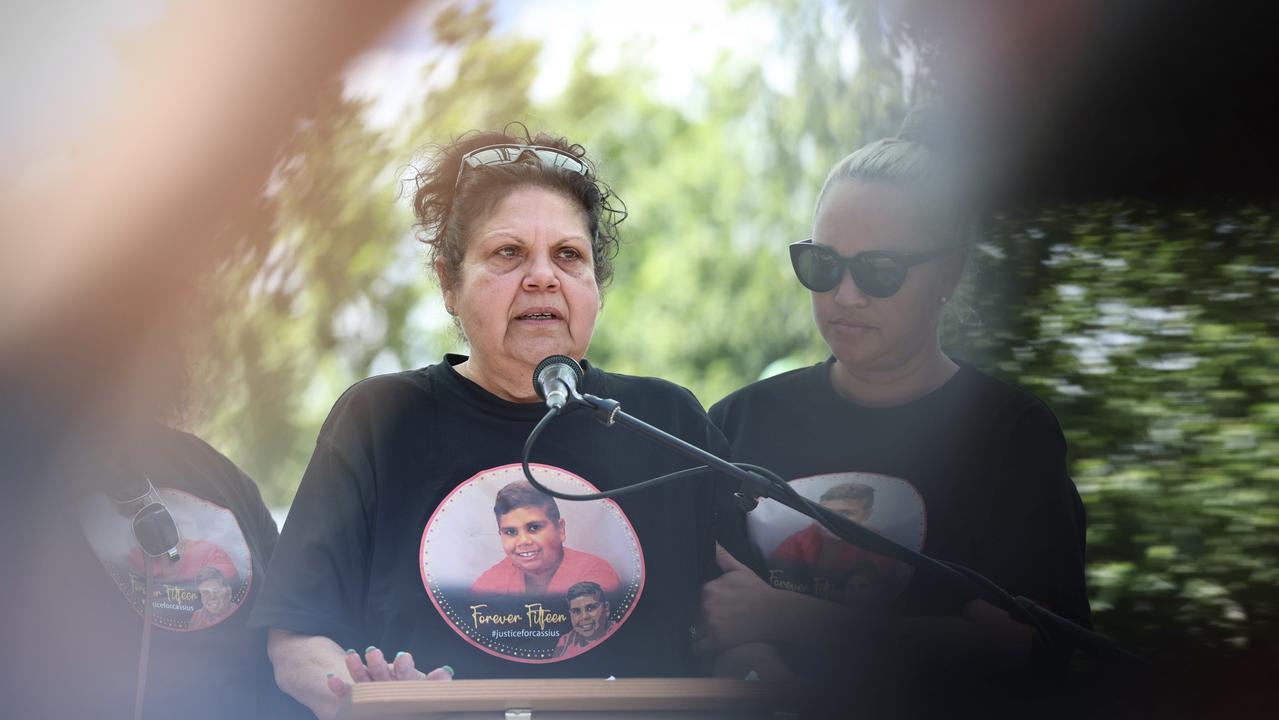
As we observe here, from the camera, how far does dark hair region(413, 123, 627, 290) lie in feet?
8.07

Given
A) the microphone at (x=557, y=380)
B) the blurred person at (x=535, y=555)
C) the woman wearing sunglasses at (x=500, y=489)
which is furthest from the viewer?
the blurred person at (x=535, y=555)

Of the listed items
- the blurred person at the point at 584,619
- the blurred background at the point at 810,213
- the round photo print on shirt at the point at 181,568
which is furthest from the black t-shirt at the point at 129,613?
the blurred person at the point at 584,619

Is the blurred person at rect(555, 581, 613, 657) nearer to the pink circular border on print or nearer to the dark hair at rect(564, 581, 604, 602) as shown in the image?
the dark hair at rect(564, 581, 604, 602)

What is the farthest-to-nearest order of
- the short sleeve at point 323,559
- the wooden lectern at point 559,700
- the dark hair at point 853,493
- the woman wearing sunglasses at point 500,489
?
the dark hair at point 853,493, the woman wearing sunglasses at point 500,489, the short sleeve at point 323,559, the wooden lectern at point 559,700

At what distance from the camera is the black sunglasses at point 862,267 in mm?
2648

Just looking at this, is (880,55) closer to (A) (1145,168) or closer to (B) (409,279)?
(A) (1145,168)

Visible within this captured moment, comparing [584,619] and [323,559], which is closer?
[323,559]

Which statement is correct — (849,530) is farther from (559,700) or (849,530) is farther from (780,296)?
(780,296)

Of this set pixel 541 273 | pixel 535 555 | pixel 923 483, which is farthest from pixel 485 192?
pixel 923 483

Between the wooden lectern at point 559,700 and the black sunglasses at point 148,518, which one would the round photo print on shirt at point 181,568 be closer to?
the black sunglasses at point 148,518

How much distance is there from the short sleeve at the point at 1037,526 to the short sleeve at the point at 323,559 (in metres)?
1.26

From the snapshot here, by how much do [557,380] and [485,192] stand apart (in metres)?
0.69

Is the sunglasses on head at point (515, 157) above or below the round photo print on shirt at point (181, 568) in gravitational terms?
above

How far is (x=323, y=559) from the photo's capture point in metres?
2.22
